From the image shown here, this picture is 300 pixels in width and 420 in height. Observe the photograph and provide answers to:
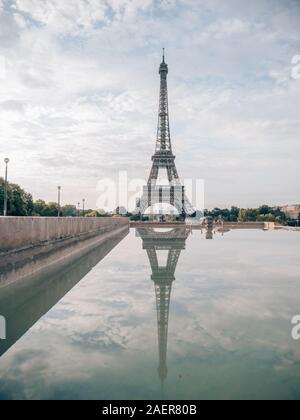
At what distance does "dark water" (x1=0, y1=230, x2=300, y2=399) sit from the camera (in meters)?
4.48

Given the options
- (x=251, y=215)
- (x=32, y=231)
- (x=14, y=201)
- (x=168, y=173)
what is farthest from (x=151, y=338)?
(x=251, y=215)

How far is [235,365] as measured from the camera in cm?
509

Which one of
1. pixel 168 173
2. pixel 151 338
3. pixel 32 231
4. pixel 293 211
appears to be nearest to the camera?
pixel 151 338

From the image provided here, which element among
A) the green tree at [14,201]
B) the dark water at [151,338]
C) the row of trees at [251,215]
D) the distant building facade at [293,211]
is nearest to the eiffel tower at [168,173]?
the row of trees at [251,215]

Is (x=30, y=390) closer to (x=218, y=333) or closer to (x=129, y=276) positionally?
(x=218, y=333)

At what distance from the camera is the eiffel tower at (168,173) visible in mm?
76625

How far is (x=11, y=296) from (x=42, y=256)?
520 cm

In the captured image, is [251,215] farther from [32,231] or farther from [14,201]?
[32,231]

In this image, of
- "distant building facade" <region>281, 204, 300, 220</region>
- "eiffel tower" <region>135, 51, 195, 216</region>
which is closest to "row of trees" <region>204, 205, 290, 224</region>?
"eiffel tower" <region>135, 51, 195, 216</region>

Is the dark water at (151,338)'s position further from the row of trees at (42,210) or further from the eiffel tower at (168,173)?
the eiffel tower at (168,173)

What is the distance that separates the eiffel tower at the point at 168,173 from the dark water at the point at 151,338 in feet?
216

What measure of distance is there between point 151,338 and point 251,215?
93.8 m

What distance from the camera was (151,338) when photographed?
20.2 feet

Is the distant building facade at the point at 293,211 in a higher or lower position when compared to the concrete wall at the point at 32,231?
higher
